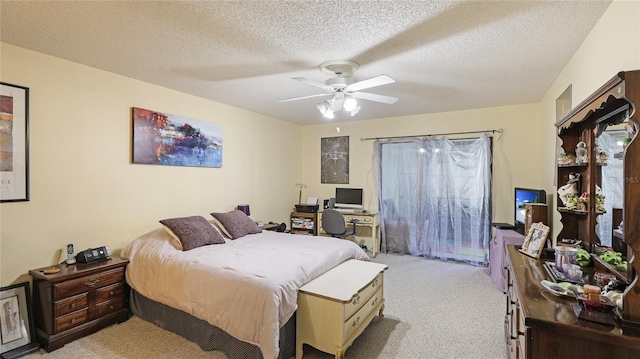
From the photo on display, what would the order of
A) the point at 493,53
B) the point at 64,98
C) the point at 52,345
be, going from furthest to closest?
the point at 64,98 → the point at 493,53 → the point at 52,345

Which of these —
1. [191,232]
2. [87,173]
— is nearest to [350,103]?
[191,232]

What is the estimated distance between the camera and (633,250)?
1.10 meters

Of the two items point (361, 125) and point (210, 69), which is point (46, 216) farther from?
point (361, 125)

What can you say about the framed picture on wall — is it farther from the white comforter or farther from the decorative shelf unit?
the decorative shelf unit

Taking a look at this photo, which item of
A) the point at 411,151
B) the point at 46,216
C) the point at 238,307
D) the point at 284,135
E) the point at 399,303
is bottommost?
the point at 399,303

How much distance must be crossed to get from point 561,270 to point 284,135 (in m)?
4.73

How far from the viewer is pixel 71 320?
2463 millimetres

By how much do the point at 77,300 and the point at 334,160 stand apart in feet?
14.3

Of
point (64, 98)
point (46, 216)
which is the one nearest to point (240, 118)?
point (64, 98)

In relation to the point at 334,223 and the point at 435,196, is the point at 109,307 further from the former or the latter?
the point at 435,196

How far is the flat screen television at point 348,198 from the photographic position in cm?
549

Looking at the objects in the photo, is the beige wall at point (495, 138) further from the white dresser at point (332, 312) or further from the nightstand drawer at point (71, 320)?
the nightstand drawer at point (71, 320)

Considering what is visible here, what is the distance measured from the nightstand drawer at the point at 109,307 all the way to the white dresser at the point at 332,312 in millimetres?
1868

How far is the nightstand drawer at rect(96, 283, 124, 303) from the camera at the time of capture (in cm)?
266
